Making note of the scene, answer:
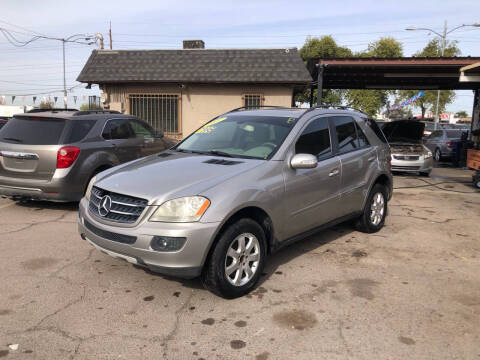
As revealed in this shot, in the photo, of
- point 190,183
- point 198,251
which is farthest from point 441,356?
point 190,183

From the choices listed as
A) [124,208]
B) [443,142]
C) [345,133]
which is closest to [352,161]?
[345,133]

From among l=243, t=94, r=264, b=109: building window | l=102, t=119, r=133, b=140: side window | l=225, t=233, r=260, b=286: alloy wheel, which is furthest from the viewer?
l=243, t=94, r=264, b=109: building window

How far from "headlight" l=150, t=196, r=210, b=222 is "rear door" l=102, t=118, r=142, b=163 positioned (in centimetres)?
423

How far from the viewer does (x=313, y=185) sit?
4.39m

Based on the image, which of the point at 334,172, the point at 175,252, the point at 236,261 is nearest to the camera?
the point at 175,252

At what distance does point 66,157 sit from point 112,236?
3.29 meters

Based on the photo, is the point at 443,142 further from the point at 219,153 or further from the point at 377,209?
the point at 219,153

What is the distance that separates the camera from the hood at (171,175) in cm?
343

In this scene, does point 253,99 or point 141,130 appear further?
point 253,99

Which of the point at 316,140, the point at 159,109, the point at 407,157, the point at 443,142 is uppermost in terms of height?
the point at 159,109

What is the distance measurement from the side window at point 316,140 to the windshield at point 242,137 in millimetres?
191

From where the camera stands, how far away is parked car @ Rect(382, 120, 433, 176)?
11930mm

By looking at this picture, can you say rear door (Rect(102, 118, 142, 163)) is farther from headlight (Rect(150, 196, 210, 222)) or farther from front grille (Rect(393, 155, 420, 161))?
front grille (Rect(393, 155, 420, 161))

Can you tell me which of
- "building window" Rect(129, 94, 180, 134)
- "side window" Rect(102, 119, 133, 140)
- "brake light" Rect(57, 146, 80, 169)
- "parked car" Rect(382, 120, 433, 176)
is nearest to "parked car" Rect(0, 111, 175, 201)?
"brake light" Rect(57, 146, 80, 169)
